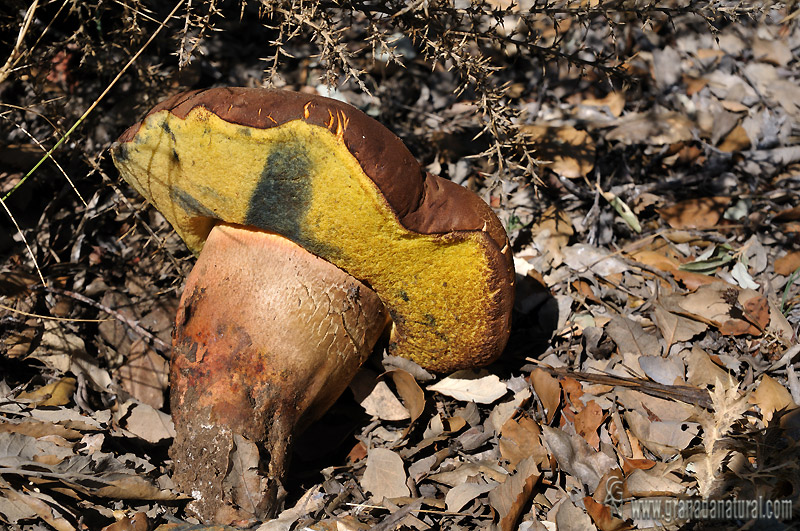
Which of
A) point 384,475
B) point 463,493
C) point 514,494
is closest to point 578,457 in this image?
point 514,494

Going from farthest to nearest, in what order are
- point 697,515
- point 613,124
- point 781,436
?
point 613,124 < point 781,436 < point 697,515

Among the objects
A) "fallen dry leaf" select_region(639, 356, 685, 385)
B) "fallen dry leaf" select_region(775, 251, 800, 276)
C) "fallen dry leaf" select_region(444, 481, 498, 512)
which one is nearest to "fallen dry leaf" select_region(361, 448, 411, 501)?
"fallen dry leaf" select_region(444, 481, 498, 512)

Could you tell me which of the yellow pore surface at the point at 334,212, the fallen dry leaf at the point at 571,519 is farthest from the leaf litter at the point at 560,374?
the yellow pore surface at the point at 334,212

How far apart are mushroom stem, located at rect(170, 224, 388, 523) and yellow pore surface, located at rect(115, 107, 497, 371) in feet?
0.33

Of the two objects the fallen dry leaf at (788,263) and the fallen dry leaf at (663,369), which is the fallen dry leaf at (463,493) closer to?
the fallen dry leaf at (663,369)

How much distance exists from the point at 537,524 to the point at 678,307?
1019mm

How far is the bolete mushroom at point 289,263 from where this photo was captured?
147 cm

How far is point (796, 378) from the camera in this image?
1.95m

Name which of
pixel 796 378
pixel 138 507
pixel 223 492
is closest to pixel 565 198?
pixel 796 378

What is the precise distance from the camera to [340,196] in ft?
4.92

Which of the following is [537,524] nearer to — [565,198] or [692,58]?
[565,198]

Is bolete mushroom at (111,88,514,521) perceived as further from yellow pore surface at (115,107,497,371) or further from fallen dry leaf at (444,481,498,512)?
fallen dry leaf at (444,481,498,512)

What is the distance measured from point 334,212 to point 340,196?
58mm

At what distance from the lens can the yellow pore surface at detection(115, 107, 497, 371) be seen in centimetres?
146
